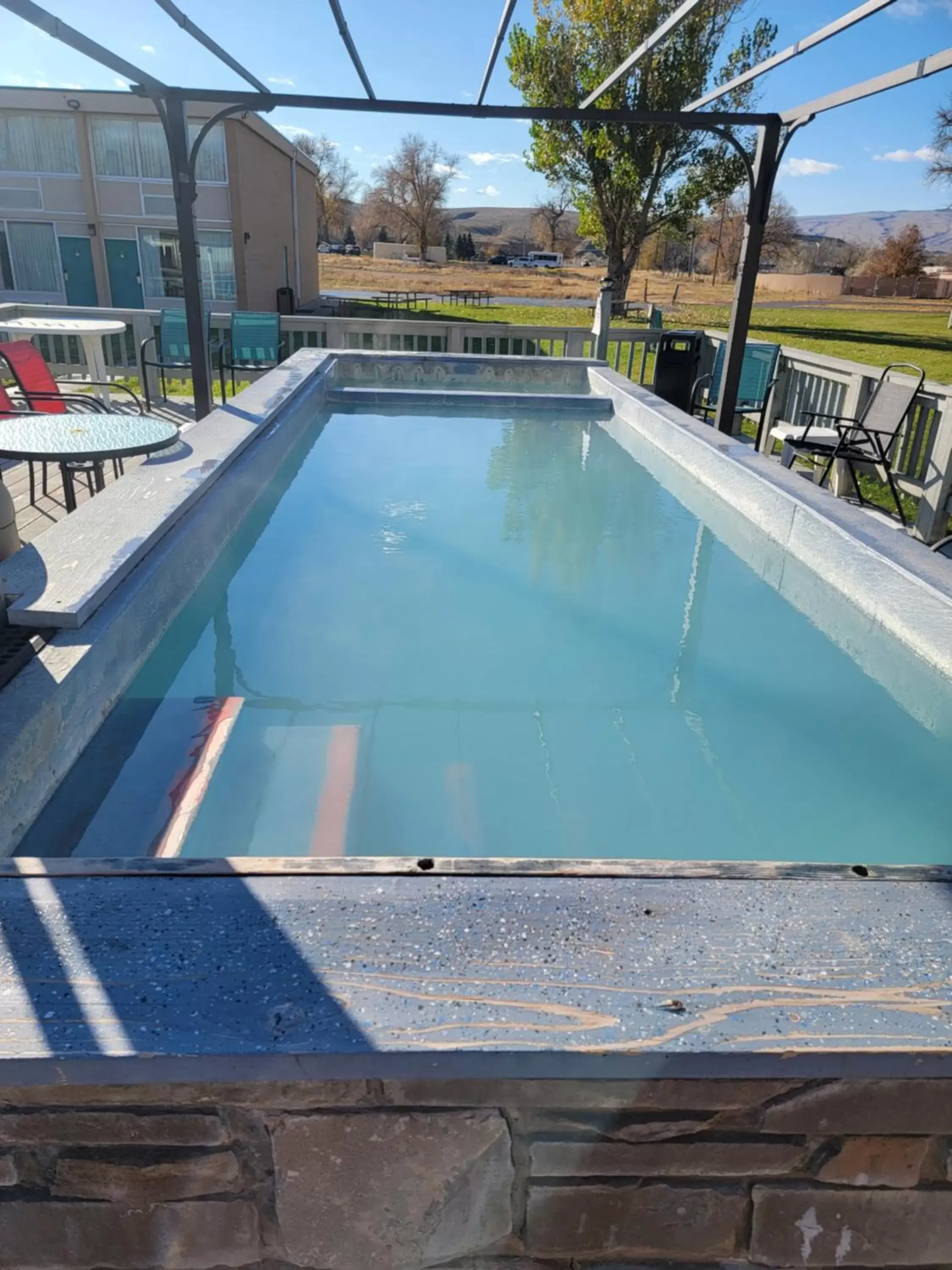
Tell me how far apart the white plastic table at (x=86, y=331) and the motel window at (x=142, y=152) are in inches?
431

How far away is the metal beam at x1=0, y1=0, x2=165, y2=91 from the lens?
3.01 m

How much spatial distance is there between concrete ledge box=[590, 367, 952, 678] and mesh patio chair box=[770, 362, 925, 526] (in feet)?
2.20

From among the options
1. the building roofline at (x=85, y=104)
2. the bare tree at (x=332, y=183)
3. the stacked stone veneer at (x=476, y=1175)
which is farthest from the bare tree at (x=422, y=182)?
the stacked stone veneer at (x=476, y=1175)

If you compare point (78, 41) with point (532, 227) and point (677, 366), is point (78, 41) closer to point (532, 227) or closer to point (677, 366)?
point (677, 366)

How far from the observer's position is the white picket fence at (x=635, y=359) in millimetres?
5289

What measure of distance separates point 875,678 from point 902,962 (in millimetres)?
1962

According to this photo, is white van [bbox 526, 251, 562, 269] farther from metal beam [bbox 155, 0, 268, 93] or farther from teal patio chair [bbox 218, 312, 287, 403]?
metal beam [bbox 155, 0, 268, 93]

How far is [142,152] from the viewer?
16.7 m

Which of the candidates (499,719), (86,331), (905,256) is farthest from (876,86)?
(905,256)

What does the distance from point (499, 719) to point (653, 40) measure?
12.1 feet

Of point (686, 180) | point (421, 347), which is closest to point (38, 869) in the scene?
point (421, 347)

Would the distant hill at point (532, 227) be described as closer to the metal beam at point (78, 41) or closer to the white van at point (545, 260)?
the white van at point (545, 260)

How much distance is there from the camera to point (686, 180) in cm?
2131

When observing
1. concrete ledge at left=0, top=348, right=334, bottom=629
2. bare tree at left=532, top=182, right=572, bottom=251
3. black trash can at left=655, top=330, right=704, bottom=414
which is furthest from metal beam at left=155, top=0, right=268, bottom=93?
bare tree at left=532, top=182, right=572, bottom=251
